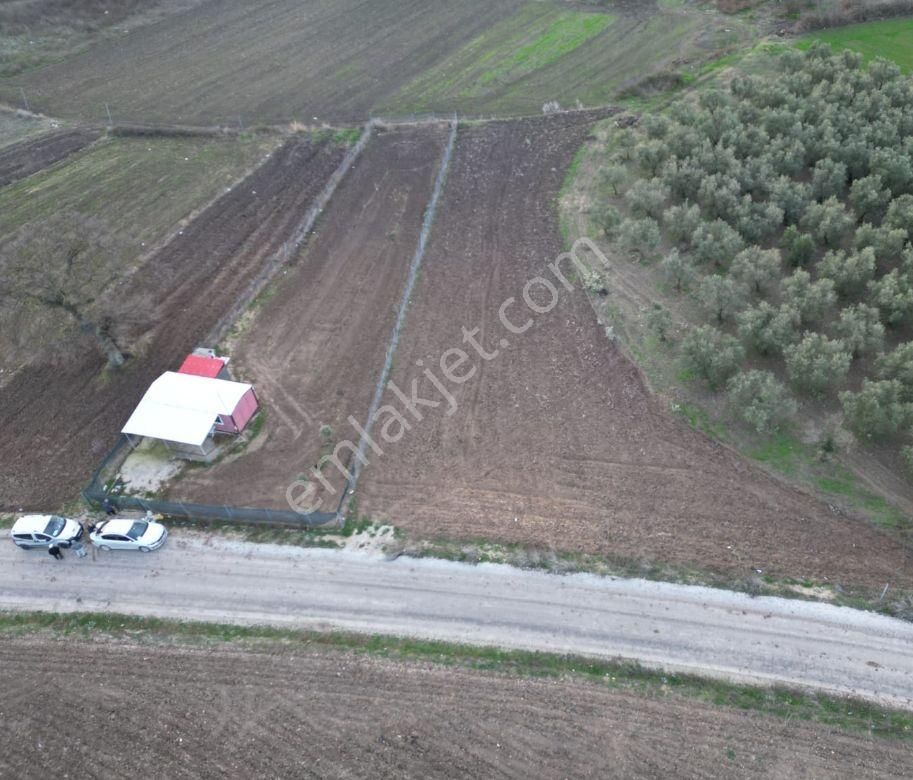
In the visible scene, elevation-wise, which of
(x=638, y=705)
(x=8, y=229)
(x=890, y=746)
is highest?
(x=8, y=229)

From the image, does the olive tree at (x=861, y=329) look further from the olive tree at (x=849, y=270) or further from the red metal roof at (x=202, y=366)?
the red metal roof at (x=202, y=366)

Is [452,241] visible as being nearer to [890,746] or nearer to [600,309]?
[600,309]

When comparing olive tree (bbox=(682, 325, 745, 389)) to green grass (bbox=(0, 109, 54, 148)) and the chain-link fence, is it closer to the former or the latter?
the chain-link fence

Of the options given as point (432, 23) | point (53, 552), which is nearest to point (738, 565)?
point (53, 552)

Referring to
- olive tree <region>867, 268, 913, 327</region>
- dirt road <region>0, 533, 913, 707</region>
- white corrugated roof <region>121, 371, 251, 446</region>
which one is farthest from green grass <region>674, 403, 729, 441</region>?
white corrugated roof <region>121, 371, 251, 446</region>

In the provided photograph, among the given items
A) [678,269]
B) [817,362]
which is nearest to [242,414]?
[678,269]

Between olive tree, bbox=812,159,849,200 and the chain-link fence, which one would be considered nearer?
the chain-link fence
